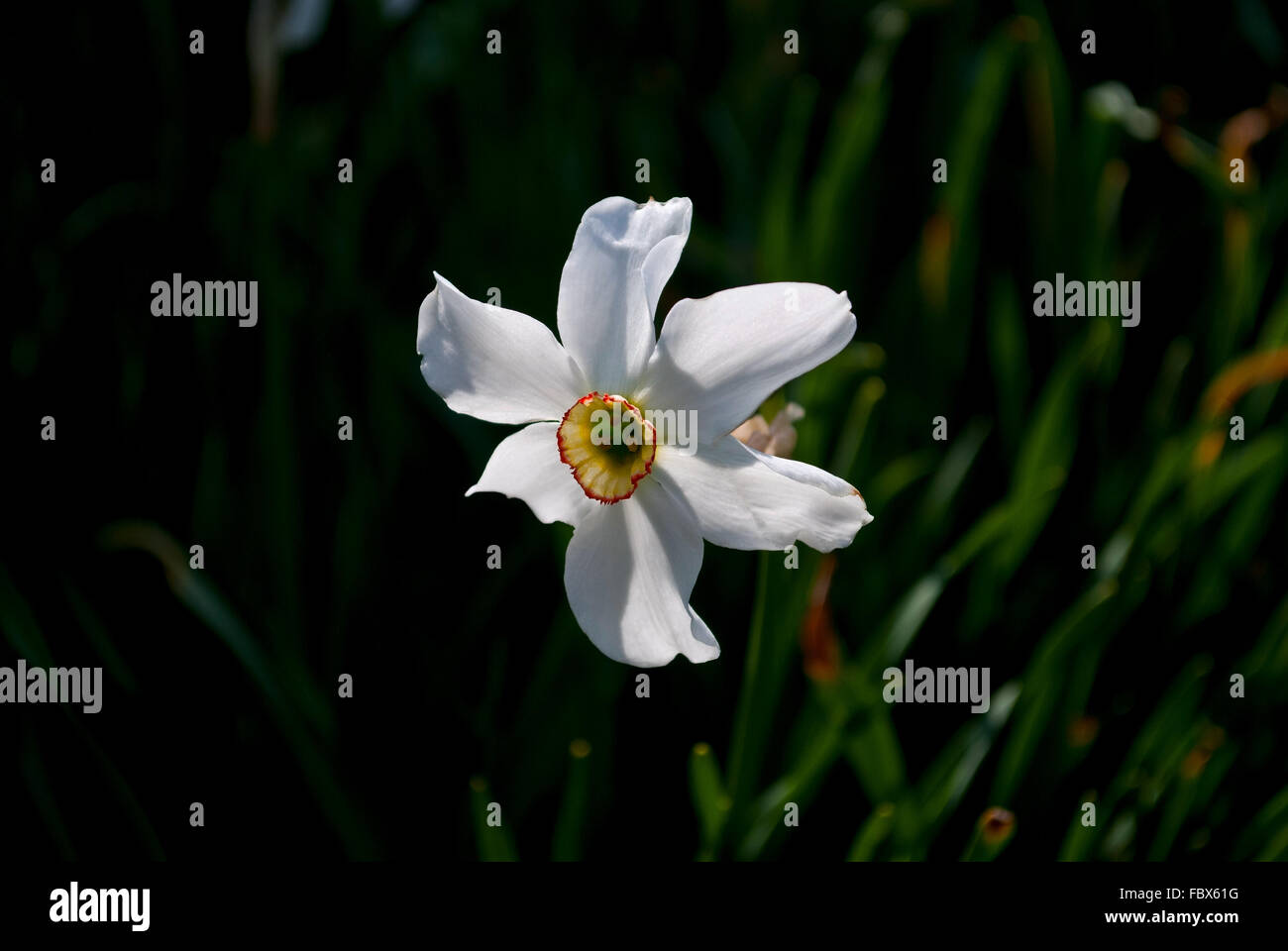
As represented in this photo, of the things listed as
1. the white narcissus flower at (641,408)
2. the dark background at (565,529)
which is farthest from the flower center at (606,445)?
the dark background at (565,529)

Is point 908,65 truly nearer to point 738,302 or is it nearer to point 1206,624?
point 1206,624

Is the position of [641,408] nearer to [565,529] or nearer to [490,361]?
[490,361]

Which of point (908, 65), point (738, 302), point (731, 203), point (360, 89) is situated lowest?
point (738, 302)

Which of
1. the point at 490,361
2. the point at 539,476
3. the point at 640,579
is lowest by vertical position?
the point at 640,579

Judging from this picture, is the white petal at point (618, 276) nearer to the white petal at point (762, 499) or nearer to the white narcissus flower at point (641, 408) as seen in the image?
the white narcissus flower at point (641, 408)

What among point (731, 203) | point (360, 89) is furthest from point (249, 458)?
point (731, 203)

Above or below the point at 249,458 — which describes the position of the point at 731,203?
above

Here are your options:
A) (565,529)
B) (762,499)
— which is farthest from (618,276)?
(565,529)
